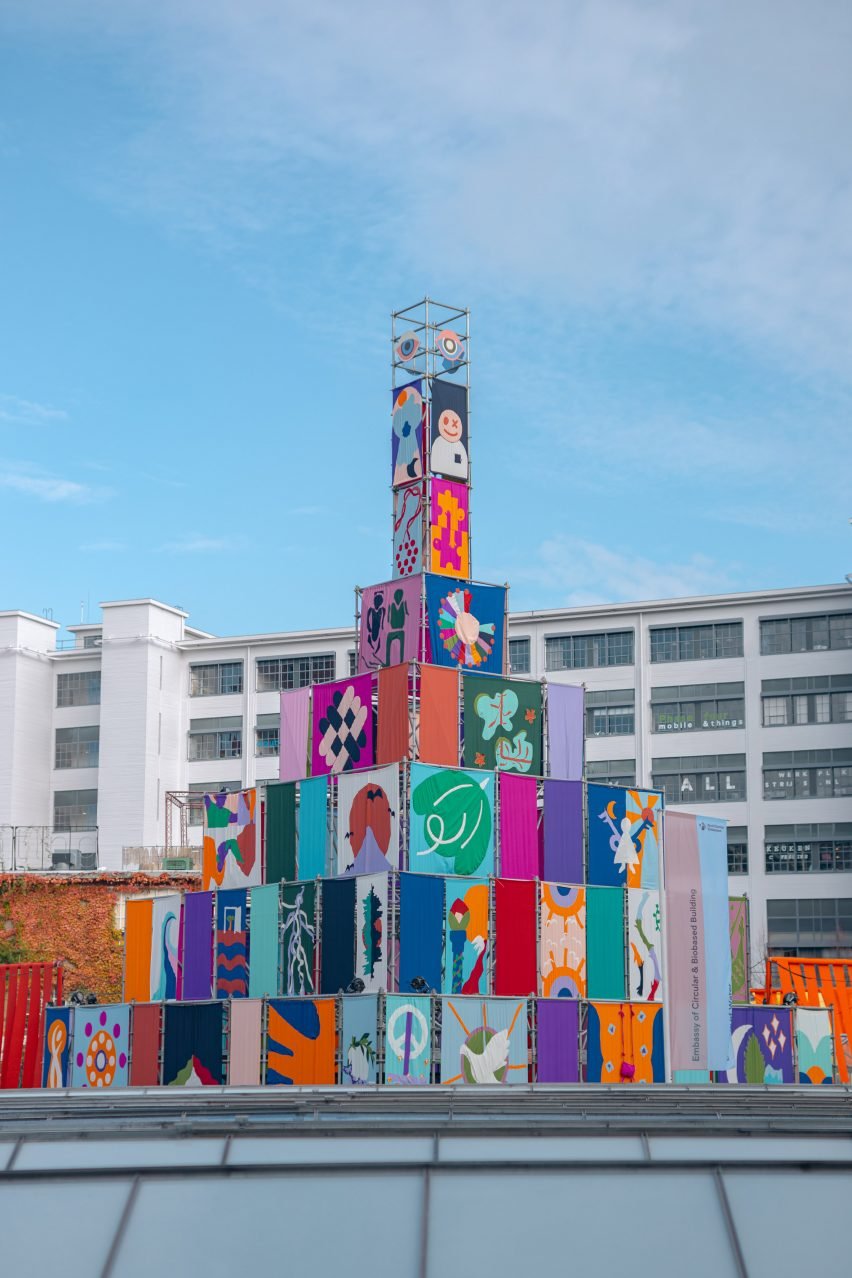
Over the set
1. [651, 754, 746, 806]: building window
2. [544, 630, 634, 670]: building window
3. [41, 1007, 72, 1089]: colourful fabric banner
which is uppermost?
[544, 630, 634, 670]: building window

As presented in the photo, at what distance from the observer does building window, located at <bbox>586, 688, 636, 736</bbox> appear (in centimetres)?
9806

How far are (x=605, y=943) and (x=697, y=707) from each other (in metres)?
49.4

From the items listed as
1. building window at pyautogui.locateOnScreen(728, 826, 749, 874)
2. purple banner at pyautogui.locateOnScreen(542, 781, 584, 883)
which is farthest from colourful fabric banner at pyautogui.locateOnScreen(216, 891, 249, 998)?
building window at pyautogui.locateOnScreen(728, 826, 749, 874)

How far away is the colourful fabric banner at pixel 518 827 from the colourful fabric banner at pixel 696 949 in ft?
19.3

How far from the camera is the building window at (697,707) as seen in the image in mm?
95625

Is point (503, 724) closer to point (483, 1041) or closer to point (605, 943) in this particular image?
point (605, 943)

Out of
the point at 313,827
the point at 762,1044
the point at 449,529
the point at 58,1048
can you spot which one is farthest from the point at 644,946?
the point at 58,1048

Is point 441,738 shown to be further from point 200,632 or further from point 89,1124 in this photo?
point 200,632

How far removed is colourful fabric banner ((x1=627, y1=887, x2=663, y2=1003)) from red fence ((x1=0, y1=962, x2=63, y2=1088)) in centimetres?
2094

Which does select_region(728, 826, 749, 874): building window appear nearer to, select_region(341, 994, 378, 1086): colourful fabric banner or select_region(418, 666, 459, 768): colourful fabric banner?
select_region(418, 666, 459, 768): colourful fabric banner

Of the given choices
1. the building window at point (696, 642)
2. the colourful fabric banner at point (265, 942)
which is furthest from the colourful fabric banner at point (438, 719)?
the building window at point (696, 642)

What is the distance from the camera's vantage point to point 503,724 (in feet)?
161

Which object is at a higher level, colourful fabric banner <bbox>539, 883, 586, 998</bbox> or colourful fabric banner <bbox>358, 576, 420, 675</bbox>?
colourful fabric banner <bbox>358, 576, 420, 675</bbox>

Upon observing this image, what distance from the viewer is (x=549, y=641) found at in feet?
330
